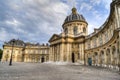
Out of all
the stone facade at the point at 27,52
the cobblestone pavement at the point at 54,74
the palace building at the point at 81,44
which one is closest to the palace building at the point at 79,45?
the palace building at the point at 81,44

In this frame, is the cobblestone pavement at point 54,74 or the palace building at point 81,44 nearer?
the cobblestone pavement at point 54,74

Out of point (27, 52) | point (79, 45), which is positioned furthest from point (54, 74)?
point (27, 52)

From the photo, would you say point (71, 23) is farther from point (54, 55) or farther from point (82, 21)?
point (54, 55)

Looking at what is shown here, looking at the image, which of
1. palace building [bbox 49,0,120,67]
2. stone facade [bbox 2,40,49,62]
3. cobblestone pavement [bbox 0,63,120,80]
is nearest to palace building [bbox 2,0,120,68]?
palace building [bbox 49,0,120,67]

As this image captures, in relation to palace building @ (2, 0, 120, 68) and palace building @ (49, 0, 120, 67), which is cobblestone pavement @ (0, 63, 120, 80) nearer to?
palace building @ (2, 0, 120, 68)

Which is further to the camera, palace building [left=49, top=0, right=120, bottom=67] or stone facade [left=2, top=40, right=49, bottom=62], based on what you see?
stone facade [left=2, top=40, right=49, bottom=62]

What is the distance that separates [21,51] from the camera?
84.5m

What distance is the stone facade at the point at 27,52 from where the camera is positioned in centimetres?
7775

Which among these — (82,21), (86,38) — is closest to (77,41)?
(86,38)

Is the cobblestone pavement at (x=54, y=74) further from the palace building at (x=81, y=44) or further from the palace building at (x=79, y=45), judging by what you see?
the palace building at (x=79, y=45)

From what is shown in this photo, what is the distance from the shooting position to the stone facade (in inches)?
3061

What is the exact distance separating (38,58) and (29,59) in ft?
21.6

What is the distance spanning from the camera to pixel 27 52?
80812 millimetres

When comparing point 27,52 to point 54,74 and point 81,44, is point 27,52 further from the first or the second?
point 54,74
